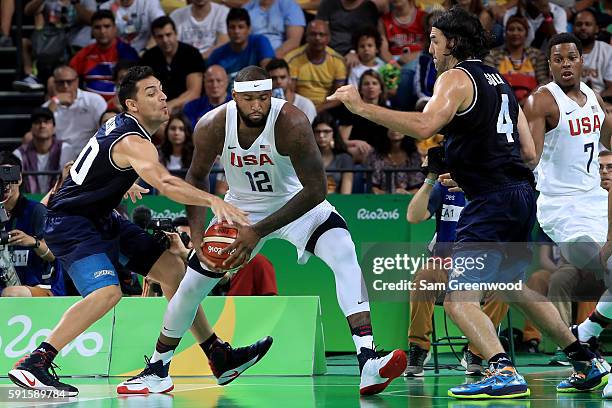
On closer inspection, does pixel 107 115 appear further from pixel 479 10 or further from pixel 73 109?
pixel 479 10

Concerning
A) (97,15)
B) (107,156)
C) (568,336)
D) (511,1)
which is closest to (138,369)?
(107,156)

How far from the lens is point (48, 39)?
15.5 meters

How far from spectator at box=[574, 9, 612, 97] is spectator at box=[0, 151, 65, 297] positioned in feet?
23.3

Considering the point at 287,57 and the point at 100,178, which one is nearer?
the point at 100,178

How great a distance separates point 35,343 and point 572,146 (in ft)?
16.3

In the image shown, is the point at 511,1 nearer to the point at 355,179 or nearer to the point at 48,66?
the point at 355,179

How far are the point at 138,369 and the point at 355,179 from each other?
3.91 meters

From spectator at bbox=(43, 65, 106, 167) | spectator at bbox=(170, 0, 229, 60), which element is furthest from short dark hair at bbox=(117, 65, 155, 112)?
spectator at bbox=(170, 0, 229, 60)

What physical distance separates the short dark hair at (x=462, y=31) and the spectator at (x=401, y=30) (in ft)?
23.9

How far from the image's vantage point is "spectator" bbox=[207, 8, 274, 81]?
14369mm

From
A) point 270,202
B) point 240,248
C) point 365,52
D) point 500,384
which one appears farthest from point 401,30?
point 500,384

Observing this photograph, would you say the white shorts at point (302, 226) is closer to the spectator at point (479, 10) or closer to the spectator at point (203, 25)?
the spectator at point (479, 10)

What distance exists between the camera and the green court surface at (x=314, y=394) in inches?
285

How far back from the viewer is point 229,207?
274 inches
